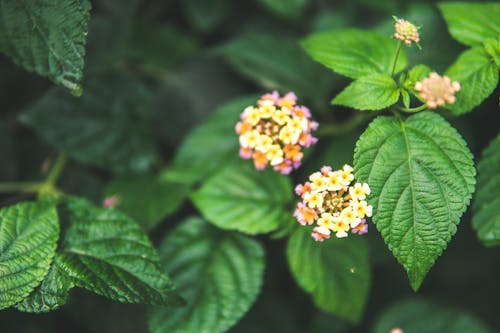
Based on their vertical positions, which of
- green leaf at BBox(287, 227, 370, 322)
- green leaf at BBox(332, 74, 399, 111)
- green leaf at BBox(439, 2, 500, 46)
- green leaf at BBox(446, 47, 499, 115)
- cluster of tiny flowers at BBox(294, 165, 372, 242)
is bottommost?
green leaf at BBox(287, 227, 370, 322)

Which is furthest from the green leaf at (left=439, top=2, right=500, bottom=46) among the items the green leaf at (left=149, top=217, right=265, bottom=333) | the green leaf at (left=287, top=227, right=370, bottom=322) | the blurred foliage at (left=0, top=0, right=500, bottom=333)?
the green leaf at (left=149, top=217, right=265, bottom=333)

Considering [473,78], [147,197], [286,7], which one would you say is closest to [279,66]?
[286,7]

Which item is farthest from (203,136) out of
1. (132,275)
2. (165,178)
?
(132,275)

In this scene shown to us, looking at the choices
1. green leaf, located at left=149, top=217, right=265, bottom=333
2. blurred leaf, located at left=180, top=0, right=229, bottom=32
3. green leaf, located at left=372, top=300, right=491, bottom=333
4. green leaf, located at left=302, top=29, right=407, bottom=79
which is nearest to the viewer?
green leaf, located at left=302, top=29, right=407, bottom=79

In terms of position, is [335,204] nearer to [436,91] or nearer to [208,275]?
[436,91]

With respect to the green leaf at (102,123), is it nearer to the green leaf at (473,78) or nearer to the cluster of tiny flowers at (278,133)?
the cluster of tiny flowers at (278,133)

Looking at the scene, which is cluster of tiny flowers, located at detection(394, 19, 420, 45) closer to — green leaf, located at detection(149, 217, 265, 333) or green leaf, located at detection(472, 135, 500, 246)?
green leaf, located at detection(472, 135, 500, 246)
